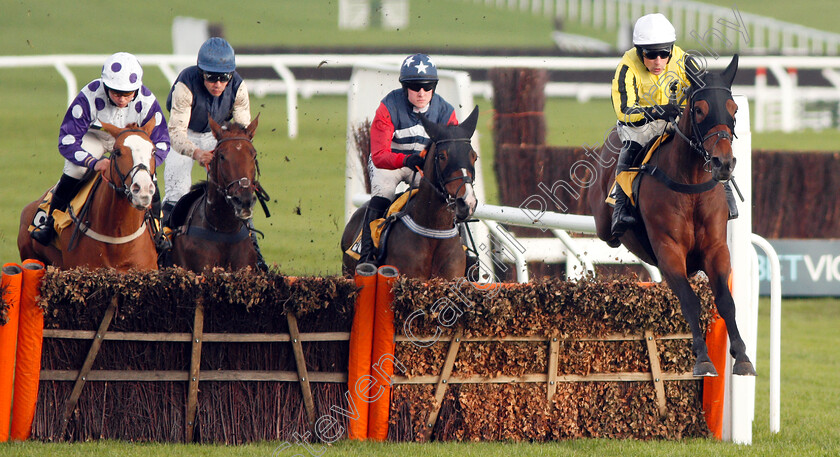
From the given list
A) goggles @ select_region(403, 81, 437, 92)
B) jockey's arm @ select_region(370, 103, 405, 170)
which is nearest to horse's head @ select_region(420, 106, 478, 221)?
jockey's arm @ select_region(370, 103, 405, 170)

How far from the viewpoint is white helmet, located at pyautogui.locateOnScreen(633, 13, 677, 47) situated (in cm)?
524

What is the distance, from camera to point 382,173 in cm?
613

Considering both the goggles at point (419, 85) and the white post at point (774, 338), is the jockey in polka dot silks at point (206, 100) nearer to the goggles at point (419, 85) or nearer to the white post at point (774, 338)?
the goggles at point (419, 85)

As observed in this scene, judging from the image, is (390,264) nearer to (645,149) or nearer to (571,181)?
(645,149)

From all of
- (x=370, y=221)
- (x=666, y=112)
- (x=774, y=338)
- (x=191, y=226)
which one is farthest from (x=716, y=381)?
(x=191, y=226)

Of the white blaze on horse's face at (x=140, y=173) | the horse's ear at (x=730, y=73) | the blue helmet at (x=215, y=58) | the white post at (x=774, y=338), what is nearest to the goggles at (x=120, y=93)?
the white blaze on horse's face at (x=140, y=173)

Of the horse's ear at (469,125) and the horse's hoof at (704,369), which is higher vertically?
the horse's ear at (469,125)

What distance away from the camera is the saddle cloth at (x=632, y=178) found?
545 centimetres

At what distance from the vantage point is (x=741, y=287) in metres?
5.64

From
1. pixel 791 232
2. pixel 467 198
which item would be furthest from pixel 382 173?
pixel 791 232

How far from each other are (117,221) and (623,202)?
104 inches

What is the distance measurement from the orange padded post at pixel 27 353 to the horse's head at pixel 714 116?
3.12m

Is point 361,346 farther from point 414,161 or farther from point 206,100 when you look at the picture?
point 206,100

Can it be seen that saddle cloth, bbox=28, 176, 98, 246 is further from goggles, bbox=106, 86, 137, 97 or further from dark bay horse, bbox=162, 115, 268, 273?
dark bay horse, bbox=162, 115, 268, 273
